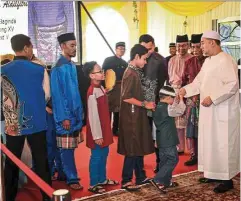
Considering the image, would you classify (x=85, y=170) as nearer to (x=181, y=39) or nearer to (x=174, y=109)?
(x=174, y=109)

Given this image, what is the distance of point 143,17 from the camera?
150 inches

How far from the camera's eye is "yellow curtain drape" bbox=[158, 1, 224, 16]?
375 centimetres

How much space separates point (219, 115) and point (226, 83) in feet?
0.87

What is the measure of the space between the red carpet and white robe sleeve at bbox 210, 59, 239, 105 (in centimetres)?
92

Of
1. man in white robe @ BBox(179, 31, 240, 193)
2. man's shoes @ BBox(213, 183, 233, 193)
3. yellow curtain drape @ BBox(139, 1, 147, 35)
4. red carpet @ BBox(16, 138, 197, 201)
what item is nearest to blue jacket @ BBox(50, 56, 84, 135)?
red carpet @ BBox(16, 138, 197, 201)

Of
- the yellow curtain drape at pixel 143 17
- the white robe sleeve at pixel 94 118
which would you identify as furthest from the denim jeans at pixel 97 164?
the yellow curtain drape at pixel 143 17

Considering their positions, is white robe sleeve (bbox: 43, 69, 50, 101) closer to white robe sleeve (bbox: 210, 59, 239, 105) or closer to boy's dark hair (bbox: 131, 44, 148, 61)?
boy's dark hair (bbox: 131, 44, 148, 61)

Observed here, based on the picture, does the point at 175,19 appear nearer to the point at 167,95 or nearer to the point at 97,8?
the point at 97,8

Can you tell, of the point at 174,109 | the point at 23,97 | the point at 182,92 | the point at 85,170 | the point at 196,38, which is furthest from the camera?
the point at 196,38

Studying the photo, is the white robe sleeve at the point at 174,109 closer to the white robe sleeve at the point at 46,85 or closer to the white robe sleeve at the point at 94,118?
the white robe sleeve at the point at 94,118

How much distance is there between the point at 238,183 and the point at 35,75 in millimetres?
1902

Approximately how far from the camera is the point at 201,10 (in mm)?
3943

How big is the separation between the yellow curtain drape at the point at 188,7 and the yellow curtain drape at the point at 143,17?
0.21m

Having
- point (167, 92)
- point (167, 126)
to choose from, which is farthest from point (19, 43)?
point (167, 126)
